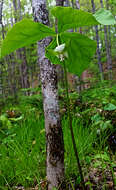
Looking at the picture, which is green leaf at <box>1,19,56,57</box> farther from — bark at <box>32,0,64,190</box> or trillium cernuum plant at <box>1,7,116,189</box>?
bark at <box>32,0,64,190</box>

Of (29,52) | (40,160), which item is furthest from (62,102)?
(29,52)

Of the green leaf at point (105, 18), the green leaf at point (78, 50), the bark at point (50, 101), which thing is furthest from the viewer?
the bark at point (50, 101)

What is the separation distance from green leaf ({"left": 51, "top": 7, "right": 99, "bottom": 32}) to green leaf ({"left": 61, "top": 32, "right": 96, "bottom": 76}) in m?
0.05

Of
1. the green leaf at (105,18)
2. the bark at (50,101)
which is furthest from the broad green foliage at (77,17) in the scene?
the bark at (50,101)

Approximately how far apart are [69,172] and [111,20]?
1.30 m

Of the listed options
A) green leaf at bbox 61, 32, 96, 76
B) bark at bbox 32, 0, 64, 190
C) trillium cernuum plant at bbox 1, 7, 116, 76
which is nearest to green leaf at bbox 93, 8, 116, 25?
trillium cernuum plant at bbox 1, 7, 116, 76

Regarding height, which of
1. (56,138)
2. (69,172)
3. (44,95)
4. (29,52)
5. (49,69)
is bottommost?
(69,172)

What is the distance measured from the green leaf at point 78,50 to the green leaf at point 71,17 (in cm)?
5

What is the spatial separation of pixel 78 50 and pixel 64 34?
0.39ft

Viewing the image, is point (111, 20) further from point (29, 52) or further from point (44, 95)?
point (29, 52)

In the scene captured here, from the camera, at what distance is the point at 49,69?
1.15 metres

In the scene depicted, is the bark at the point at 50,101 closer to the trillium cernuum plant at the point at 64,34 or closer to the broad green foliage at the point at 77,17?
the trillium cernuum plant at the point at 64,34

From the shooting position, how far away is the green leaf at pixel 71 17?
0.57m

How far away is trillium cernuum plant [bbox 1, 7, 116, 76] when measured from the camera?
551mm
